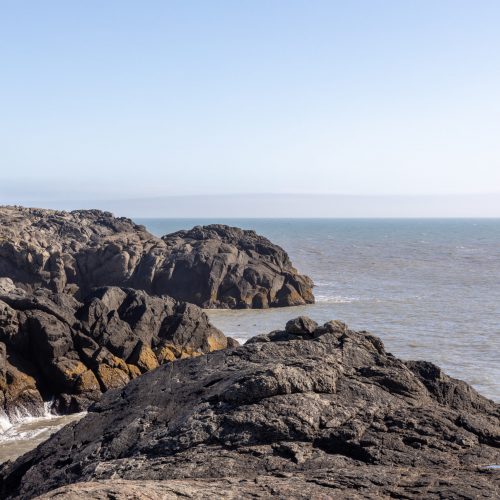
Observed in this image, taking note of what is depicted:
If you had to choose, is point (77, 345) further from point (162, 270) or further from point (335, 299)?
point (335, 299)

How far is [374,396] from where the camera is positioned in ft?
34.0

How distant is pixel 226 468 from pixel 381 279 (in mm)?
70119

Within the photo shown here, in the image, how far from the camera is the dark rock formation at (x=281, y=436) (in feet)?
25.9

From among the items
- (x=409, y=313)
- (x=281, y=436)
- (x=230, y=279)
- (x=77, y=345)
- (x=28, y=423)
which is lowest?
(x=28, y=423)

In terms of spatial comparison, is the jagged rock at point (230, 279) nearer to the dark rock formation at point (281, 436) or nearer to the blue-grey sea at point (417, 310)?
the blue-grey sea at point (417, 310)

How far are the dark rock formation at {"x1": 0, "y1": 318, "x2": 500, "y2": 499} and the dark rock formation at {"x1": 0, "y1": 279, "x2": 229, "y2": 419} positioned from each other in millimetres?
15990

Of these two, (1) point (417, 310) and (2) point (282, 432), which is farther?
(1) point (417, 310)

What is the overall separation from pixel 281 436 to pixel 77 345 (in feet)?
71.9

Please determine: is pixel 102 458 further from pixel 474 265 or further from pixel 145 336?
pixel 474 265

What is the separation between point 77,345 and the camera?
29.3m

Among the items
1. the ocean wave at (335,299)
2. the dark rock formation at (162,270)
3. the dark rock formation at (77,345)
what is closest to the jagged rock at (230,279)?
the dark rock formation at (162,270)

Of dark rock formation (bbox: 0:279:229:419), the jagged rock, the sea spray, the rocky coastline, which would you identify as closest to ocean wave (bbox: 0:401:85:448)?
the sea spray

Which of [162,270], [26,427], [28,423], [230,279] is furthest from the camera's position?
[162,270]

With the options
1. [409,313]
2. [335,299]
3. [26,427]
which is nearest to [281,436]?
[26,427]
